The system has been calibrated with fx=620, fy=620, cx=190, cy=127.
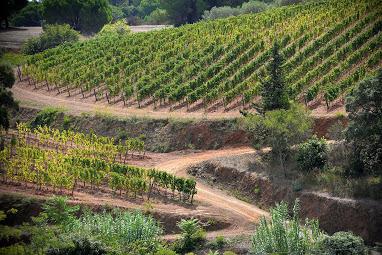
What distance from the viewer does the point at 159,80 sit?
2511 inches

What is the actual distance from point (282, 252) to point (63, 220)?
1456cm

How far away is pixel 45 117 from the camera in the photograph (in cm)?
6156

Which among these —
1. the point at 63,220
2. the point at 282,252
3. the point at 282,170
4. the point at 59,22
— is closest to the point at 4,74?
the point at 63,220

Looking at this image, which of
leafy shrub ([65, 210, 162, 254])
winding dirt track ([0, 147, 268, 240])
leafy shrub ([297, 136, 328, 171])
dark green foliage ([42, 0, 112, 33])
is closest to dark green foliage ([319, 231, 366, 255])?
winding dirt track ([0, 147, 268, 240])

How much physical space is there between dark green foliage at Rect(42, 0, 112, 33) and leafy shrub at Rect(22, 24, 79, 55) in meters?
15.0

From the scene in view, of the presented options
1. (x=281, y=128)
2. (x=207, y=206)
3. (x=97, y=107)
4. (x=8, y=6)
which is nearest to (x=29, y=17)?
(x=97, y=107)

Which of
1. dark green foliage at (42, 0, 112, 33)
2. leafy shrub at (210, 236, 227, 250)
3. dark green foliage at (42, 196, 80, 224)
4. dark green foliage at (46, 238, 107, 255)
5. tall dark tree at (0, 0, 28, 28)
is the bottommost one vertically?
leafy shrub at (210, 236, 227, 250)

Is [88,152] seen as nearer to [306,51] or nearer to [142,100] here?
[142,100]

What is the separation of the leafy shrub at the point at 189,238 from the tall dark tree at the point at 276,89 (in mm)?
13026

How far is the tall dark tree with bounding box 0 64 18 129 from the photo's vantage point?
4441 centimetres

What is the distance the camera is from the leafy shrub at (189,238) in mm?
37750

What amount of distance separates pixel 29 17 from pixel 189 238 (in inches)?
3715

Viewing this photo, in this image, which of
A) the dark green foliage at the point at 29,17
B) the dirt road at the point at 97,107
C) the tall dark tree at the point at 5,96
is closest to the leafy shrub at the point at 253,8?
the dirt road at the point at 97,107

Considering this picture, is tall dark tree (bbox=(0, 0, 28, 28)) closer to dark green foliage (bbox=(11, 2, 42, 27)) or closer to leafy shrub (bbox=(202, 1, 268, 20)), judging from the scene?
leafy shrub (bbox=(202, 1, 268, 20))
